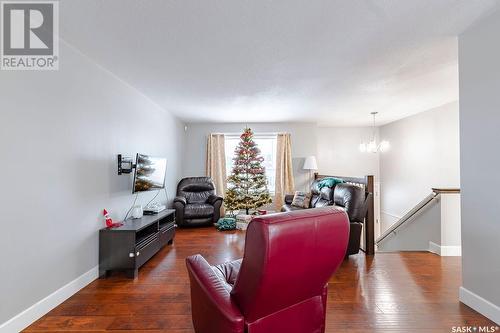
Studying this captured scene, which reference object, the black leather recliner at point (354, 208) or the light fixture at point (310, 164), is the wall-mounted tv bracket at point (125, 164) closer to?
the black leather recliner at point (354, 208)

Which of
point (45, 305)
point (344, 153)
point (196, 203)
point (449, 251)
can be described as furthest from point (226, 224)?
point (344, 153)

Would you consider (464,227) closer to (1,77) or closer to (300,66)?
(300,66)

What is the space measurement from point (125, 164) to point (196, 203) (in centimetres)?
230

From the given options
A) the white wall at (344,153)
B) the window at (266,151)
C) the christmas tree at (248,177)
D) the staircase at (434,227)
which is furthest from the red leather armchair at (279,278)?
the white wall at (344,153)

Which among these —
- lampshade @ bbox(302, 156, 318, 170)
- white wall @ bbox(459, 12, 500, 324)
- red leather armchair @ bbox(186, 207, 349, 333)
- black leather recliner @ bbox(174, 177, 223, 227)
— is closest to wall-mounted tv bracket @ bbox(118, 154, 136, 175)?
black leather recliner @ bbox(174, 177, 223, 227)

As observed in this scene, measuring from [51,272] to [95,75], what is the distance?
6.76 ft

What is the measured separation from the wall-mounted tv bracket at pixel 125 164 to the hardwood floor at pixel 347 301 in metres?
1.25

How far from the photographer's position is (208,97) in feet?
13.1

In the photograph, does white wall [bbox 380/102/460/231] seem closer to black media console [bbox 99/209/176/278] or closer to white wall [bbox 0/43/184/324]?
black media console [bbox 99/209/176/278]

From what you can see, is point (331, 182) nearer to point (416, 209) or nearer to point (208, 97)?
point (416, 209)

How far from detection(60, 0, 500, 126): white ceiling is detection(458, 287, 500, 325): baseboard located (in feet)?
7.61

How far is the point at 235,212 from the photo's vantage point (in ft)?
19.8

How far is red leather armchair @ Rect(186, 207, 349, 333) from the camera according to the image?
1.03 meters

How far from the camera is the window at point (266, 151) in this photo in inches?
251
